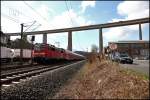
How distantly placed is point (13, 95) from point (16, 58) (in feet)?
159

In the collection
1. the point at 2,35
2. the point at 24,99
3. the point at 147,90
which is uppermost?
the point at 2,35

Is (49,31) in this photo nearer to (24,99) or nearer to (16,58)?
(16,58)

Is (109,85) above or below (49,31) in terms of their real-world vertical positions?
below

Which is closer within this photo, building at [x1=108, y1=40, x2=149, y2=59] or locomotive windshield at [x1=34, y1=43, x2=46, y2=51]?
locomotive windshield at [x1=34, y1=43, x2=46, y2=51]

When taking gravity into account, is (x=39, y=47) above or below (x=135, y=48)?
below

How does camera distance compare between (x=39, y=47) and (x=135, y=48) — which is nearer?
(x=39, y=47)

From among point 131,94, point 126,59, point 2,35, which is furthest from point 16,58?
point 131,94

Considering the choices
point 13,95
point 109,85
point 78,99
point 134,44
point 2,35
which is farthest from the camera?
point 134,44

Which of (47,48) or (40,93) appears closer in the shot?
(40,93)

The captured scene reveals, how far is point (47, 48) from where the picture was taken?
3875cm

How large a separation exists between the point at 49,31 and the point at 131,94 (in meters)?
105

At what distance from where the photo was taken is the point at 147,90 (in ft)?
24.0

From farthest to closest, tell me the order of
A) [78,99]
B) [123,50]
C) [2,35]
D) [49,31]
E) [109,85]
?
1. [49,31]
2. [123,50]
3. [2,35]
4. [109,85]
5. [78,99]

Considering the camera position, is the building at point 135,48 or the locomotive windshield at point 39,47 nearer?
the locomotive windshield at point 39,47
